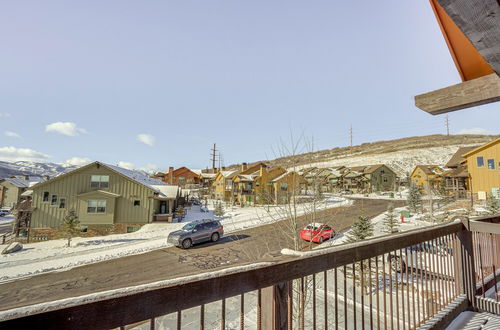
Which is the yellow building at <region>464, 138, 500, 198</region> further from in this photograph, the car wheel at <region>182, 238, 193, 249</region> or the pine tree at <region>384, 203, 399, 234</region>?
the car wheel at <region>182, 238, 193, 249</region>

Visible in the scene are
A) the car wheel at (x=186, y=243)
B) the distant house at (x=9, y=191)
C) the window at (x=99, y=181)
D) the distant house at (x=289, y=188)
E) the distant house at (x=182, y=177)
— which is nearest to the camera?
the distant house at (x=289, y=188)

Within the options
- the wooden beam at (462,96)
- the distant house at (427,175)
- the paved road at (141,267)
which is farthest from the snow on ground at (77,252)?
the distant house at (427,175)

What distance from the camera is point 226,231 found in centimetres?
2019

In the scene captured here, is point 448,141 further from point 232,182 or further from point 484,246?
point 484,246

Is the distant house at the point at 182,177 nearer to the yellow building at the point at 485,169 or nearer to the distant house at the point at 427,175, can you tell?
the distant house at the point at 427,175

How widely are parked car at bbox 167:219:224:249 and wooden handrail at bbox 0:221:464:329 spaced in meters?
15.0

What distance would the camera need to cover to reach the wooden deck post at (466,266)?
361 cm

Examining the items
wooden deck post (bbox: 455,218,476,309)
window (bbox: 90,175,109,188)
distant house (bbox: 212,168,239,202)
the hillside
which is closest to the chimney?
distant house (bbox: 212,168,239,202)

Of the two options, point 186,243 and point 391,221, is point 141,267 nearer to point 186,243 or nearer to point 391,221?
point 186,243

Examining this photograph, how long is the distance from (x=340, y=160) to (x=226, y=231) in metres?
64.0

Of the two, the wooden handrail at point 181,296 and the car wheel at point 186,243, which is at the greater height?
the wooden handrail at point 181,296

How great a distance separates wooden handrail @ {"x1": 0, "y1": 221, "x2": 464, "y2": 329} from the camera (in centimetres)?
93

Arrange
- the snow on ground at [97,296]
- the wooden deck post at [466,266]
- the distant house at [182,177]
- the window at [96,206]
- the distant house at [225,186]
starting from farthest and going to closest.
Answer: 1. the distant house at [182,177]
2. the distant house at [225,186]
3. the window at [96,206]
4. the wooden deck post at [466,266]
5. the snow on ground at [97,296]

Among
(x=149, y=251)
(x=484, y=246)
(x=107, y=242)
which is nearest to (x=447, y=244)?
(x=484, y=246)
